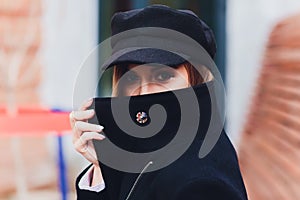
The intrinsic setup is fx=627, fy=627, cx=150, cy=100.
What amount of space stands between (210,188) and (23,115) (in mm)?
1261

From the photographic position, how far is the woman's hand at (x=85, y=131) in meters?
1.12

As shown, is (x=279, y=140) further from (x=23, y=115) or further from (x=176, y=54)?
(x=176, y=54)

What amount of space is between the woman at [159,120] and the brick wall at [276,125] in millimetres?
863

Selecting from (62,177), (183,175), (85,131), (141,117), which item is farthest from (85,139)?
(62,177)

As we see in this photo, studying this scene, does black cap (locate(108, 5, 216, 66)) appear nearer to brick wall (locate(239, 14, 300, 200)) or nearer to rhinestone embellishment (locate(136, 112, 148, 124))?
rhinestone embellishment (locate(136, 112, 148, 124))

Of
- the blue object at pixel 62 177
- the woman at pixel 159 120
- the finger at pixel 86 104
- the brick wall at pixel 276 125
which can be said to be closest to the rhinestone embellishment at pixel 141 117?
the woman at pixel 159 120

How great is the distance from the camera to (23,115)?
2.11 m

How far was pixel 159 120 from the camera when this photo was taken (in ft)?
3.48

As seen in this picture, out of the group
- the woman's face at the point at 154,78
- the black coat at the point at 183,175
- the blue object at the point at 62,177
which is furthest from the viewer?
the blue object at the point at 62,177

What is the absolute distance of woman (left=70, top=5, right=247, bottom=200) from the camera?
3.26 ft

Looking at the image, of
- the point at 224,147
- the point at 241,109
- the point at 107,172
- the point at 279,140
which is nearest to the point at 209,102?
the point at 224,147

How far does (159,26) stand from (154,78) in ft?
0.29

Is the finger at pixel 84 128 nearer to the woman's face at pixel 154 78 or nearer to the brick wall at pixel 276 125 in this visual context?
the woman's face at pixel 154 78

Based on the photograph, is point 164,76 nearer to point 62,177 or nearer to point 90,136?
point 90,136
